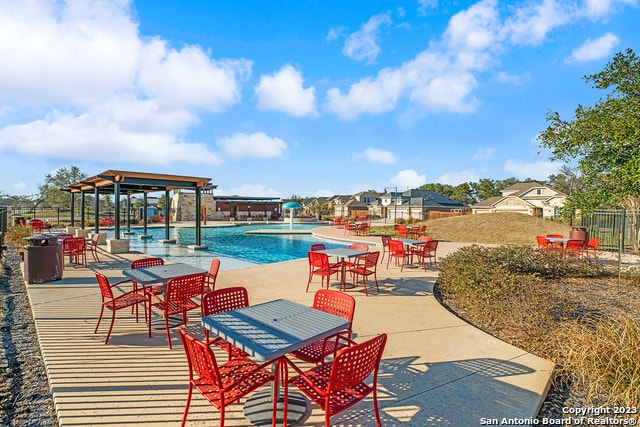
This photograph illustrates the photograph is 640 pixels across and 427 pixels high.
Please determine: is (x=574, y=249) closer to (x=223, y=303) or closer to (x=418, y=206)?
(x=223, y=303)

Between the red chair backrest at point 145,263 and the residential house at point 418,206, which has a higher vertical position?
the residential house at point 418,206

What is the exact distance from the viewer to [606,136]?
10.6 metres

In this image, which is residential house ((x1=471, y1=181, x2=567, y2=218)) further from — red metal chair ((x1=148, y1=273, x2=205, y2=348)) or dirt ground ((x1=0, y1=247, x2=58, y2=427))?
dirt ground ((x1=0, y1=247, x2=58, y2=427))

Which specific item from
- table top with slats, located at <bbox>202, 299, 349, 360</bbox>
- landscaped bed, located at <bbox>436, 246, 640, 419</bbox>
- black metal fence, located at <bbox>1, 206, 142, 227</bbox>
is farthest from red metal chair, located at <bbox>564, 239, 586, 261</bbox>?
black metal fence, located at <bbox>1, 206, 142, 227</bbox>

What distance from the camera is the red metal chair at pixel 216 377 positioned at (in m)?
1.97

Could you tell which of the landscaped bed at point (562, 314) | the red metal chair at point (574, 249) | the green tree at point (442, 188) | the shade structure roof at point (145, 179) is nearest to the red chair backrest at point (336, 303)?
the landscaped bed at point (562, 314)

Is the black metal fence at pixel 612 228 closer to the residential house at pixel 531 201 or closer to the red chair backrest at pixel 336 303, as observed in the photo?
the red chair backrest at pixel 336 303

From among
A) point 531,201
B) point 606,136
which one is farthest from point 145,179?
point 531,201

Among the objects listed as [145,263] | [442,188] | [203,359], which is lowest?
[203,359]

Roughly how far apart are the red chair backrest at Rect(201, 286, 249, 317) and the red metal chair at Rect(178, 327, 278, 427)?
696 millimetres

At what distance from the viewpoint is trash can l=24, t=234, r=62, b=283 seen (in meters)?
6.39

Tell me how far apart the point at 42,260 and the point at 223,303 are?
564 cm

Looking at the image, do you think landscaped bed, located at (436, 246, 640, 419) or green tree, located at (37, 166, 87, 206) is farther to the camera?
green tree, located at (37, 166, 87, 206)

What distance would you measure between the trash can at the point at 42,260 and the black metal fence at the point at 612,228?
19099 mm
